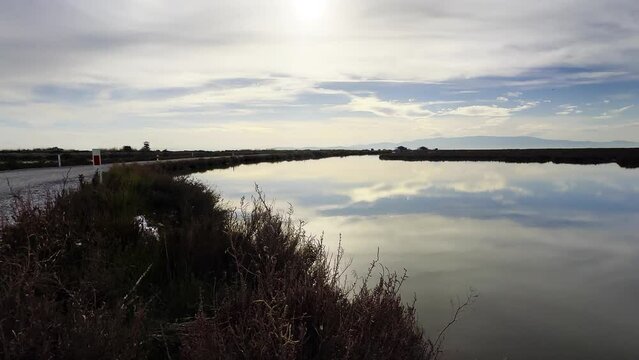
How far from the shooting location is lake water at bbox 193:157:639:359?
7207mm

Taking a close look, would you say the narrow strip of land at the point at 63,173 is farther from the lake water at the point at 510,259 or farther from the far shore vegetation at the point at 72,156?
the lake water at the point at 510,259

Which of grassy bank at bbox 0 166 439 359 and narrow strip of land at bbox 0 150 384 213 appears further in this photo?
narrow strip of land at bbox 0 150 384 213

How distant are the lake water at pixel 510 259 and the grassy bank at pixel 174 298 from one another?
4.40 ft

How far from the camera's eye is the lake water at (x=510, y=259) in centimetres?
721

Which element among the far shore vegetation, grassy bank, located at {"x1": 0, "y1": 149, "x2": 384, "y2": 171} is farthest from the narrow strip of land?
the far shore vegetation

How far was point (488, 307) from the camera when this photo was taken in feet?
27.8

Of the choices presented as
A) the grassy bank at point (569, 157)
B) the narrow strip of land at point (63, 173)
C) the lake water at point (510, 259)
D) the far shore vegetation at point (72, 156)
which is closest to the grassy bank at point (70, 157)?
the far shore vegetation at point (72, 156)

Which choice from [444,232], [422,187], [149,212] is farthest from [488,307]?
[422,187]

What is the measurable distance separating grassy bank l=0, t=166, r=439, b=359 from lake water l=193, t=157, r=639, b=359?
1341 mm

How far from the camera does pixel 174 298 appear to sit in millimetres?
6809

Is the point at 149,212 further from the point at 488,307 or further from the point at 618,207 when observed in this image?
the point at 618,207

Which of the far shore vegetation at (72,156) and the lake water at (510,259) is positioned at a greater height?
the far shore vegetation at (72,156)

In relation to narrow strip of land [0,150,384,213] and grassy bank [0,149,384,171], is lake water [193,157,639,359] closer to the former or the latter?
narrow strip of land [0,150,384,213]

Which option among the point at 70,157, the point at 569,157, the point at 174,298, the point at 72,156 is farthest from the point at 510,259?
the point at 569,157
